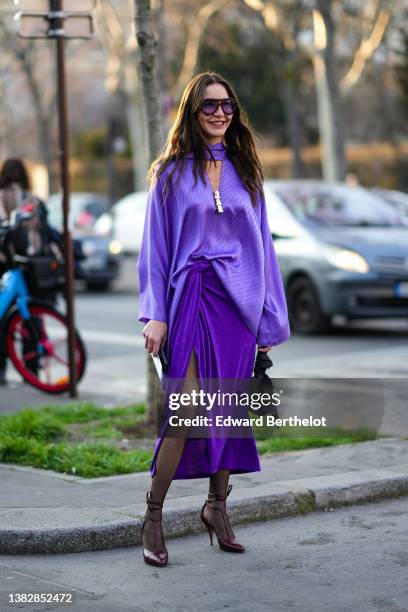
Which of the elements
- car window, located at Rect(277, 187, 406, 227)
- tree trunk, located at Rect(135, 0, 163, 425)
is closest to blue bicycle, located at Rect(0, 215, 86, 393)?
tree trunk, located at Rect(135, 0, 163, 425)

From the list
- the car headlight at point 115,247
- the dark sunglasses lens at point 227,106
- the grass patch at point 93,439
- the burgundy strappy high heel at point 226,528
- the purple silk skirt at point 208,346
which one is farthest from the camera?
the car headlight at point 115,247

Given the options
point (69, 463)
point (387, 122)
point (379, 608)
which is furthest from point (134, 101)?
point (379, 608)

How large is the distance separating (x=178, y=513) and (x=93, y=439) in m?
2.08

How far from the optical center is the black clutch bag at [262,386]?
502cm

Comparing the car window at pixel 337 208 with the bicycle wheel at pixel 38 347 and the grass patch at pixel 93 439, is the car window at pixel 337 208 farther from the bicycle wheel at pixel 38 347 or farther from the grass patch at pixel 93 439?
the grass patch at pixel 93 439

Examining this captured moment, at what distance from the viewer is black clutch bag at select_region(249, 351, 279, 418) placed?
5.02 m

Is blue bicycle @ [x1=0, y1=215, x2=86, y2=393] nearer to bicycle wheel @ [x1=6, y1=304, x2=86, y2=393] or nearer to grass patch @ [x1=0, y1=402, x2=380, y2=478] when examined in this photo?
bicycle wheel @ [x1=6, y1=304, x2=86, y2=393]

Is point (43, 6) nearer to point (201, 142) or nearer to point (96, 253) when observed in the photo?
point (201, 142)

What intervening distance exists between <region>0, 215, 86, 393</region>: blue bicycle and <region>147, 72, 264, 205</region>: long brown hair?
439 cm

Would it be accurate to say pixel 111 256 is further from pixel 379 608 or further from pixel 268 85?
pixel 268 85

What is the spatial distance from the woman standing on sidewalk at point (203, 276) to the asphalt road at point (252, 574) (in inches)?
8.6

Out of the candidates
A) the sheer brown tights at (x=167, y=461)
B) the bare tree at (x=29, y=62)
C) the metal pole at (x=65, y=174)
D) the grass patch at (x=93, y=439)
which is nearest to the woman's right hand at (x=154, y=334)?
the sheer brown tights at (x=167, y=461)

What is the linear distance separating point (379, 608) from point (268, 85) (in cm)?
4664

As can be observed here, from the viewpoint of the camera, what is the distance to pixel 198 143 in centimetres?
501
